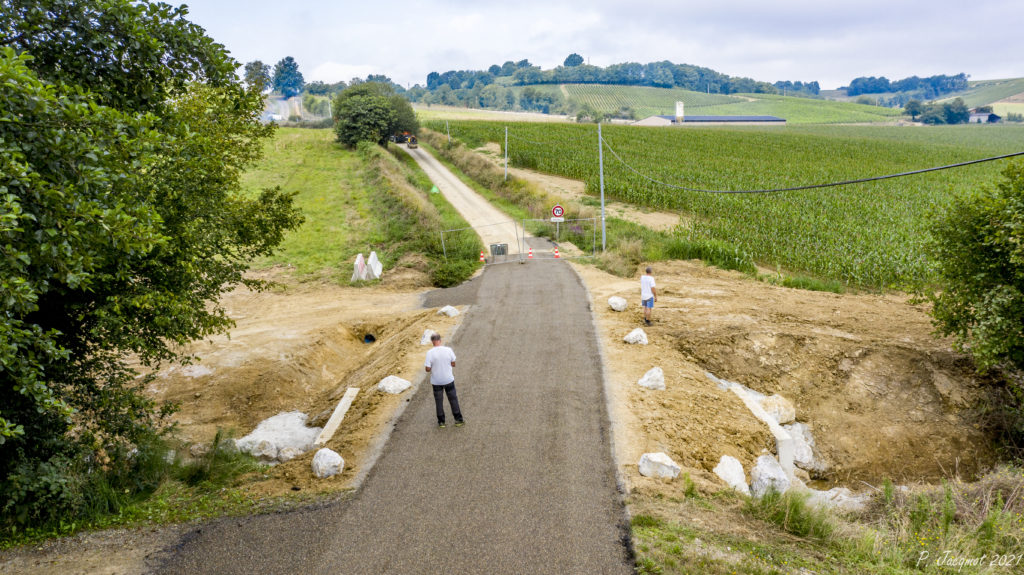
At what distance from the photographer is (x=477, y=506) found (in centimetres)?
809

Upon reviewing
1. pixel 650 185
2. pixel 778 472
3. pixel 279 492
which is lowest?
pixel 778 472

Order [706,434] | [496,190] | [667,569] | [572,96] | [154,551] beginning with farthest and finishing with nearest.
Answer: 1. [572,96]
2. [496,190]
3. [706,434]
4. [154,551]
5. [667,569]

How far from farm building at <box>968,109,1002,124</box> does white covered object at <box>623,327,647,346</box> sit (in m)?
186

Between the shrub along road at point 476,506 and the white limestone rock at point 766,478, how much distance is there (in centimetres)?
269

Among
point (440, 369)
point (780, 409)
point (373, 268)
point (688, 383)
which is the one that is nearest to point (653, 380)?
point (688, 383)

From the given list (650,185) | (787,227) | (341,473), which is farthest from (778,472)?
(650,185)

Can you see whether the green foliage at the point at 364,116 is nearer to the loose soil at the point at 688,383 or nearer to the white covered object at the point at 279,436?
Answer: the loose soil at the point at 688,383

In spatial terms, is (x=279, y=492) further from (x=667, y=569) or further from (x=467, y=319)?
(x=467, y=319)

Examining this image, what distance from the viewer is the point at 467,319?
1789cm

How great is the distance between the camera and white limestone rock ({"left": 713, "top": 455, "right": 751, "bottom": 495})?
944 cm

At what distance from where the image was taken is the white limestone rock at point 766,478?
30.7ft

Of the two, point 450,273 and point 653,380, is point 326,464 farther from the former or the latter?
point 450,273

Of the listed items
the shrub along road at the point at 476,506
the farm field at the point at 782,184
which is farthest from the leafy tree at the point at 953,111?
the shrub along road at the point at 476,506

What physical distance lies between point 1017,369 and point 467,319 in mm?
14203
